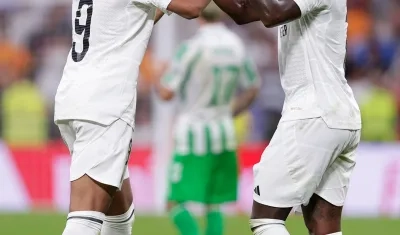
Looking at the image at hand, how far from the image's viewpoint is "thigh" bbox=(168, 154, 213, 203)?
25.6 ft

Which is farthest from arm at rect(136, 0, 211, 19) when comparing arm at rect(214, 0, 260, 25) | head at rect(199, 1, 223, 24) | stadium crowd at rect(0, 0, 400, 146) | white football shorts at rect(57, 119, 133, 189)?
stadium crowd at rect(0, 0, 400, 146)

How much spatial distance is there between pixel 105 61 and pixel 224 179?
323cm

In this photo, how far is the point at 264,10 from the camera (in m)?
4.94

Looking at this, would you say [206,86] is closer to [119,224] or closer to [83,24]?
[119,224]

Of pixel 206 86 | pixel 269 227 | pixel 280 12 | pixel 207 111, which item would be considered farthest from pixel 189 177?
pixel 280 12

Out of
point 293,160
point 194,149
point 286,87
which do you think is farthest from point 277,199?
point 194,149

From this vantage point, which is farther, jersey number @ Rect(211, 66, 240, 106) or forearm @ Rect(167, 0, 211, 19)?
jersey number @ Rect(211, 66, 240, 106)

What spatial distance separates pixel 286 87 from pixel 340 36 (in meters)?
0.42

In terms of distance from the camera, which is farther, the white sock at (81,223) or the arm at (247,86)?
the arm at (247,86)

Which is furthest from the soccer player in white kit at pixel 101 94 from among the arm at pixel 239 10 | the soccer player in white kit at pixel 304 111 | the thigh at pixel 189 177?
the thigh at pixel 189 177

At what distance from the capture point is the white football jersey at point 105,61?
4941 mm

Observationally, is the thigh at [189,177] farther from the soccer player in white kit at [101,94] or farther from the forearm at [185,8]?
the forearm at [185,8]

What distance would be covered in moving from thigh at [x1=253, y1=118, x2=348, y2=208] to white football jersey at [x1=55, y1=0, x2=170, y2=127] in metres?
0.82

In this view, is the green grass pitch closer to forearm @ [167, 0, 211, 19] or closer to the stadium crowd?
the stadium crowd
